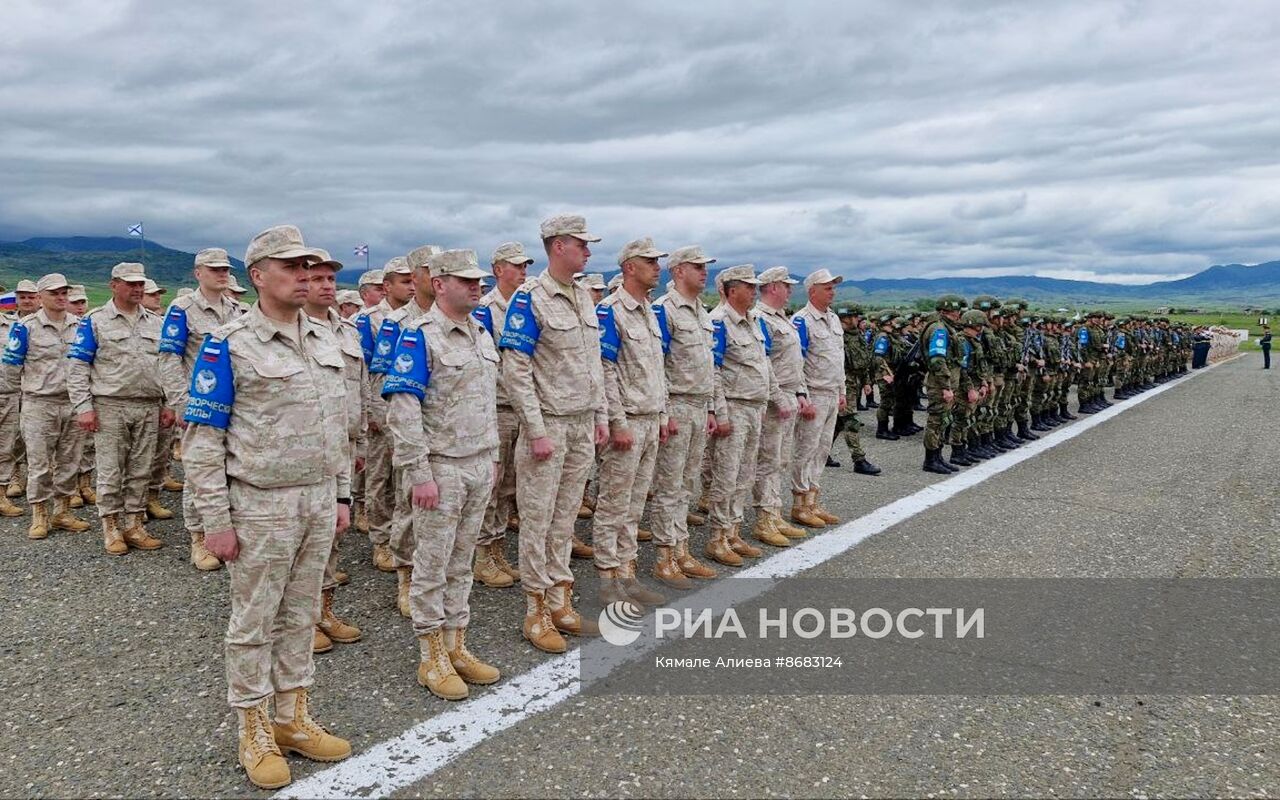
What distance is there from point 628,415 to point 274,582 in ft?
8.33

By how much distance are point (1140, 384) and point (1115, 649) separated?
21628mm

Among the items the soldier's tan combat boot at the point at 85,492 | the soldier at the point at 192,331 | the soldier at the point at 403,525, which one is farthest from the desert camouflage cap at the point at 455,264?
the soldier's tan combat boot at the point at 85,492

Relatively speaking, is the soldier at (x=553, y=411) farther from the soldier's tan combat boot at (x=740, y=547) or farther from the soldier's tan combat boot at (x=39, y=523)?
the soldier's tan combat boot at (x=39, y=523)

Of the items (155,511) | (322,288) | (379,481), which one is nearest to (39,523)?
(155,511)

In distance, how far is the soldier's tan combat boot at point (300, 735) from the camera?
3459 mm

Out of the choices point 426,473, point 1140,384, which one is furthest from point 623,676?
point 1140,384

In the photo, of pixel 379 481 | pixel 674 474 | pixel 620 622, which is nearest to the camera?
pixel 620 622

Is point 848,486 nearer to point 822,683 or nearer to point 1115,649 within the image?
point 1115,649

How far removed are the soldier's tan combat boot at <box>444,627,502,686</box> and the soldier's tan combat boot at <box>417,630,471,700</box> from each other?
0.04 m

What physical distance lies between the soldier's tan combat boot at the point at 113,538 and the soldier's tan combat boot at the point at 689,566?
448cm

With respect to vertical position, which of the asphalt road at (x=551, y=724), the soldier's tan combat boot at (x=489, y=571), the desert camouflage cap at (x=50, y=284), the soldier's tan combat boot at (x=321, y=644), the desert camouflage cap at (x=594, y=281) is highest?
the desert camouflage cap at (x=594, y=281)

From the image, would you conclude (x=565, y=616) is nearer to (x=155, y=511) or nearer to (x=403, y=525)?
(x=403, y=525)

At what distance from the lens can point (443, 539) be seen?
4082mm

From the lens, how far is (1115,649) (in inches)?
184
